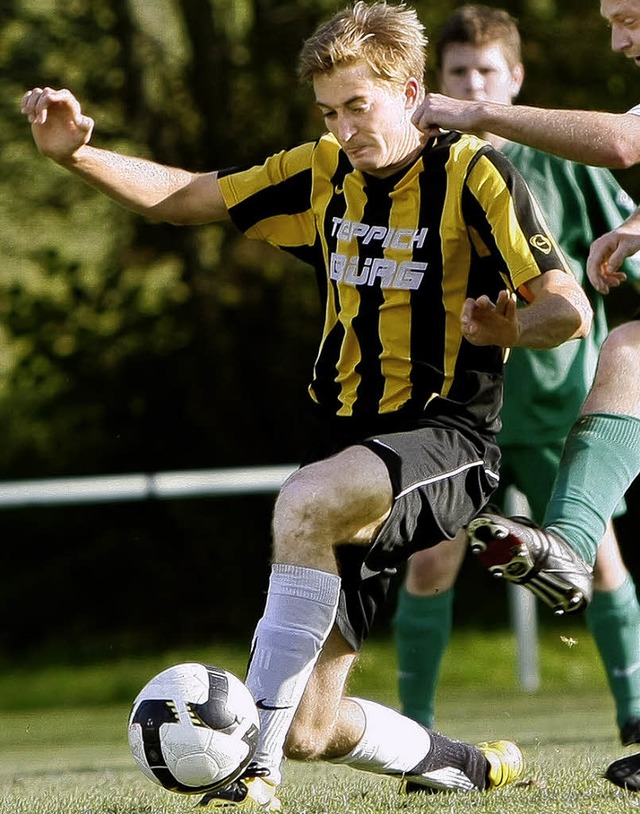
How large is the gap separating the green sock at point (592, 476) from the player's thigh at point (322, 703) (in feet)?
1.98

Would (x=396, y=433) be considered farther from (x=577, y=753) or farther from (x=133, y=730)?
(x=577, y=753)

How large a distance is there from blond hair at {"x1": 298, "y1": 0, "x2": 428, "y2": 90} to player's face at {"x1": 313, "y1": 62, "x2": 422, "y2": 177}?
2 centimetres

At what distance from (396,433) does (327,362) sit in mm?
374

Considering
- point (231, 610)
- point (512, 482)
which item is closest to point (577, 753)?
point (512, 482)

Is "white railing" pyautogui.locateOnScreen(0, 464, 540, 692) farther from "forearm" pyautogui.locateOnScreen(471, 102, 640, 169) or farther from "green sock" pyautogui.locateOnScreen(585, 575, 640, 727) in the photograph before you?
"forearm" pyautogui.locateOnScreen(471, 102, 640, 169)

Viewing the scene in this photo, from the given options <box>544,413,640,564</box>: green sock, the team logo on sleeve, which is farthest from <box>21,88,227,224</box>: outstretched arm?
<box>544,413,640,564</box>: green sock

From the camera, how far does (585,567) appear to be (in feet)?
12.3

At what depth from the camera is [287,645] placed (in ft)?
11.8

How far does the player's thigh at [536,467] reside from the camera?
17.6 feet

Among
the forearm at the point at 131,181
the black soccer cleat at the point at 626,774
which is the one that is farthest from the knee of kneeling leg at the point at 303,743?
the forearm at the point at 131,181

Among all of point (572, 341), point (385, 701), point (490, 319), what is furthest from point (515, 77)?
point (385, 701)

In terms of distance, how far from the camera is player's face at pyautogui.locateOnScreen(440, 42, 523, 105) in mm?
5375

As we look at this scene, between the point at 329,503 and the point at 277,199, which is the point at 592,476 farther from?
the point at 277,199

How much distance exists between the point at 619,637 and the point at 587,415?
1.28 meters
